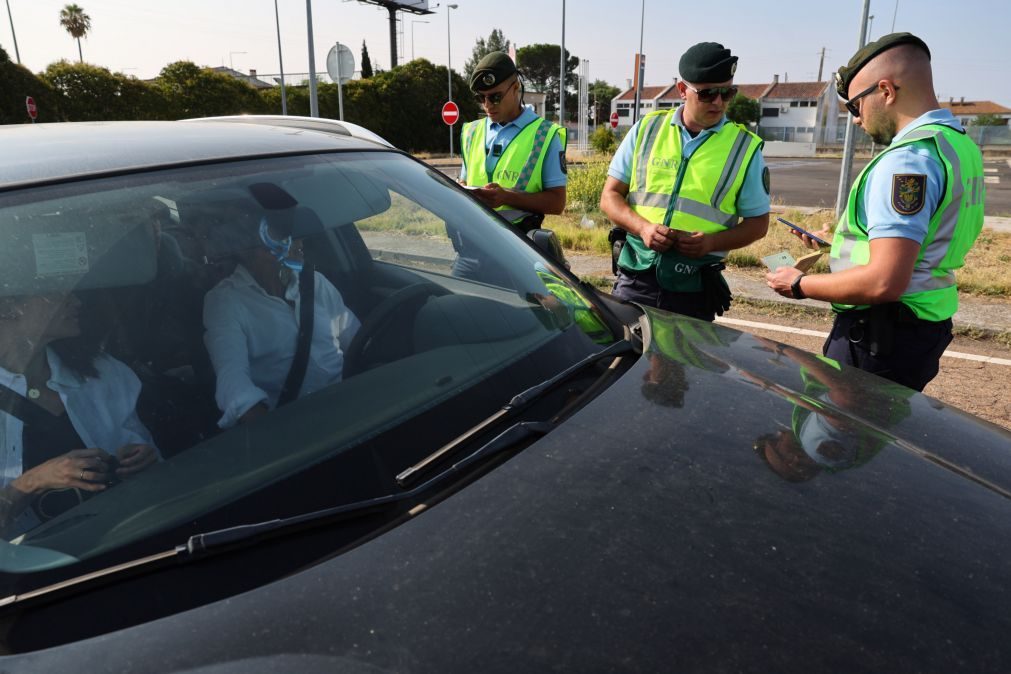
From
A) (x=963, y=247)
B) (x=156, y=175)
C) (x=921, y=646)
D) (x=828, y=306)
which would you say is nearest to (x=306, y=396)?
(x=156, y=175)

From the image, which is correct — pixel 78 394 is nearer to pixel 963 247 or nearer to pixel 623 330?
pixel 623 330

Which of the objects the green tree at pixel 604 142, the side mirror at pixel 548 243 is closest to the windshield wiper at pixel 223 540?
the side mirror at pixel 548 243

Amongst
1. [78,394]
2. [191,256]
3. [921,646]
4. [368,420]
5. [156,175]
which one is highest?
[156,175]

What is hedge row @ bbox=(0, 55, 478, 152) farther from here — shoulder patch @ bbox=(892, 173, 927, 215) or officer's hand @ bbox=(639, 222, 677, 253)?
shoulder patch @ bbox=(892, 173, 927, 215)

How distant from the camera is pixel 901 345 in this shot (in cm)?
242

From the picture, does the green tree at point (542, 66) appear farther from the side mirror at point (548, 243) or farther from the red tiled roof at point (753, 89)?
the side mirror at point (548, 243)

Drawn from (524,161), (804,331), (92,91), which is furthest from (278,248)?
(92,91)

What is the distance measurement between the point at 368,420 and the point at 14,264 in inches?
27.6

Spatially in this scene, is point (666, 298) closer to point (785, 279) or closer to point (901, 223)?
point (785, 279)

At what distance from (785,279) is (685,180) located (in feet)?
2.48

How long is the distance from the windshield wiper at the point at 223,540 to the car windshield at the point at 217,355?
0.03 m

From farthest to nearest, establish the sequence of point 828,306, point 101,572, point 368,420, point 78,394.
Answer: point 828,306
point 368,420
point 78,394
point 101,572

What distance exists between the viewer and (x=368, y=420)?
1437 millimetres

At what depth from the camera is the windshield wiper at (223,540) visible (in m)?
1.07
